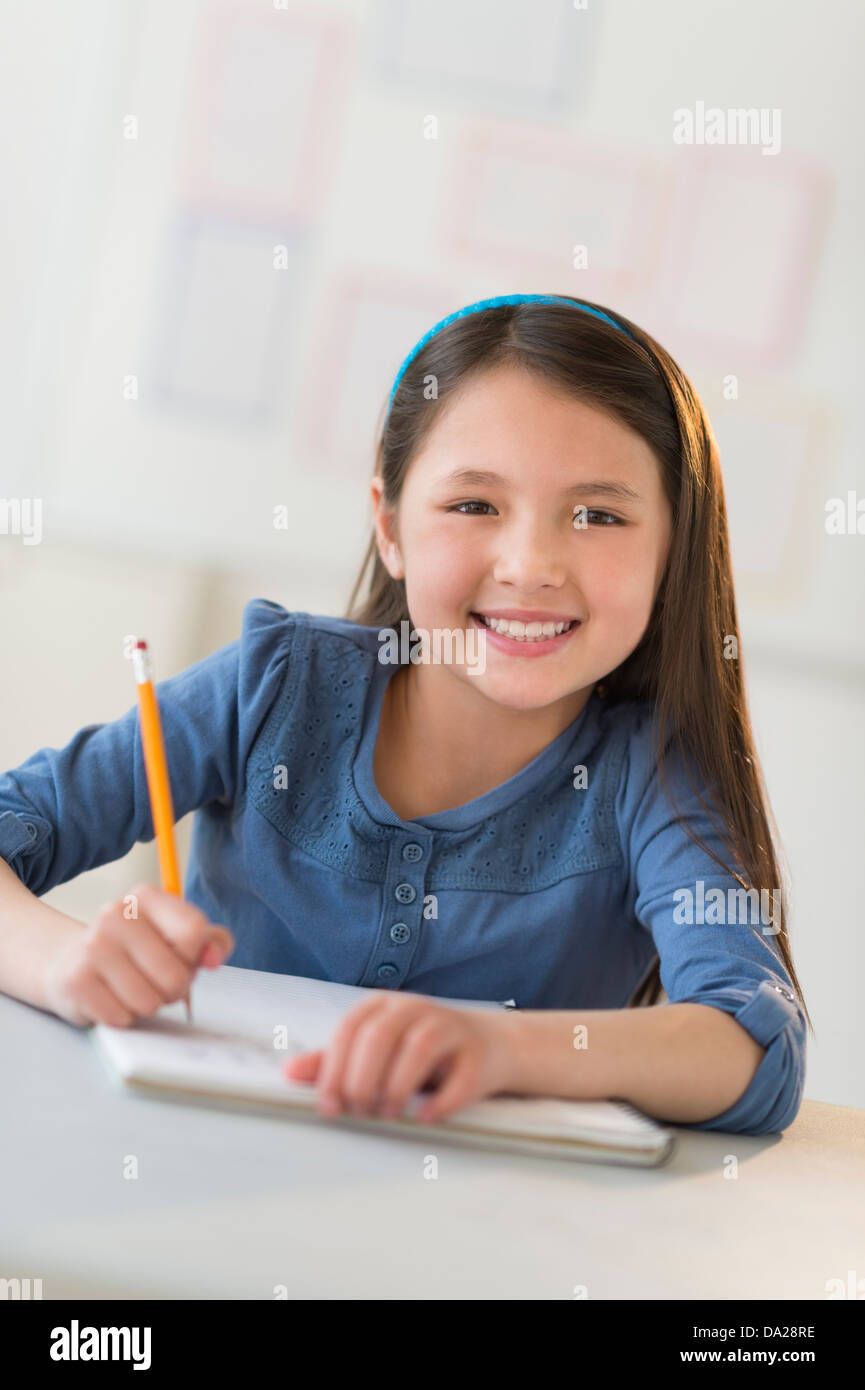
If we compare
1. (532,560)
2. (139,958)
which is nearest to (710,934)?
(532,560)

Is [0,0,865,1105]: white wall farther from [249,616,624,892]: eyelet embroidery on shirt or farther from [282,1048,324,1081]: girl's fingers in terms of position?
[282,1048,324,1081]: girl's fingers

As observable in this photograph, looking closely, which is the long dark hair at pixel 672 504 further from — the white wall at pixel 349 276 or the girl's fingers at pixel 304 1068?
the white wall at pixel 349 276

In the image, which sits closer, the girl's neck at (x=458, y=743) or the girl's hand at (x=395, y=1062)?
the girl's hand at (x=395, y=1062)

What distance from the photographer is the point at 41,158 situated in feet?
7.54

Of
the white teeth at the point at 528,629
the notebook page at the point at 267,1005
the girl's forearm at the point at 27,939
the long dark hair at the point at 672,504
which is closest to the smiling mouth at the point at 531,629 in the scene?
the white teeth at the point at 528,629

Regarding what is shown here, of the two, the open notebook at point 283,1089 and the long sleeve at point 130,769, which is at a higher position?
the long sleeve at point 130,769

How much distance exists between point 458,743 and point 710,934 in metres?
0.33

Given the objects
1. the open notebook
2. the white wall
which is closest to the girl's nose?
the open notebook

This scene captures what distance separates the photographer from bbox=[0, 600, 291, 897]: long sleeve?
95cm

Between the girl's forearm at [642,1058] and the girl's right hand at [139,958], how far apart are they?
16 centimetres

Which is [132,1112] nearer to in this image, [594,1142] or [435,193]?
[594,1142]

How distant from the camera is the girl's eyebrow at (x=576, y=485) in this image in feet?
3.10

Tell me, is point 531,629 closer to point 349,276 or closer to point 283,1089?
point 283,1089

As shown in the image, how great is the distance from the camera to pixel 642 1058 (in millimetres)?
688
